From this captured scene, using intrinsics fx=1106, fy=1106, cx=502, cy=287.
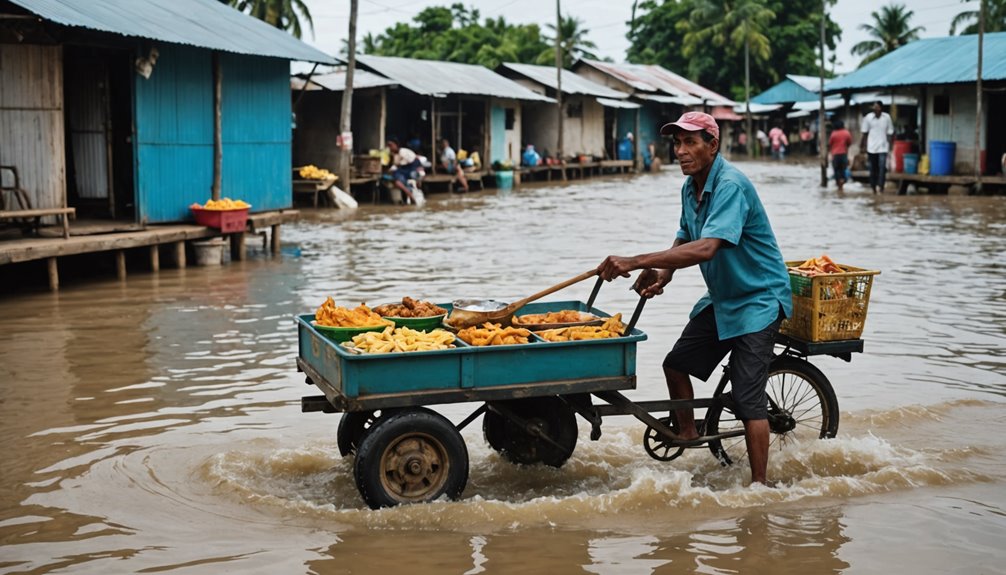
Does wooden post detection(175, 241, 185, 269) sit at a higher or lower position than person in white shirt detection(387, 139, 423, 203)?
lower

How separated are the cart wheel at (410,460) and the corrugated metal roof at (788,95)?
51425 mm

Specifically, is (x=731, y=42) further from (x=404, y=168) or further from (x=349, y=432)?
(x=349, y=432)

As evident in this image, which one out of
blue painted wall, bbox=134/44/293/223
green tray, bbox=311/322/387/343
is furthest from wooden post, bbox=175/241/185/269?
green tray, bbox=311/322/387/343

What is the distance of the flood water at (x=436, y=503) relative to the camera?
4.93m

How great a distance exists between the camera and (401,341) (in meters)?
5.34

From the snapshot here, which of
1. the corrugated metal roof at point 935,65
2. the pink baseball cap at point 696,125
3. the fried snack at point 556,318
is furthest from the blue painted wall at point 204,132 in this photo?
the corrugated metal roof at point 935,65

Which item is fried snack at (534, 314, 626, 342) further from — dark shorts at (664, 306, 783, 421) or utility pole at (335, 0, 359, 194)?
utility pole at (335, 0, 359, 194)

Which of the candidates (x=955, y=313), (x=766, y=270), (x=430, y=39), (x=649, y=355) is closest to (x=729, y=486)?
(x=766, y=270)

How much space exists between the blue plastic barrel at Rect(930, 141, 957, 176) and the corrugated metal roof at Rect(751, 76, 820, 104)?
2738cm

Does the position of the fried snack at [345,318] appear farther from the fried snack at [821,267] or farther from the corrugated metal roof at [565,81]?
the corrugated metal roof at [565,81]

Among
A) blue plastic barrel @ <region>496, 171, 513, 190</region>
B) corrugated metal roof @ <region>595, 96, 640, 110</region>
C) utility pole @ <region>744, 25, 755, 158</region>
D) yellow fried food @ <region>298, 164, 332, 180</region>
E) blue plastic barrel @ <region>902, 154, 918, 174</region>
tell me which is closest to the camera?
yellow fried food @ <region>298, 164, 332, 180</region>

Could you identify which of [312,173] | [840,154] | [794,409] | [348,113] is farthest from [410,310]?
[840,154]

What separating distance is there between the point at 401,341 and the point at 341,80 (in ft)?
75.7

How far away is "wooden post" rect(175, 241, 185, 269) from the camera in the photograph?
14594 millimetres
